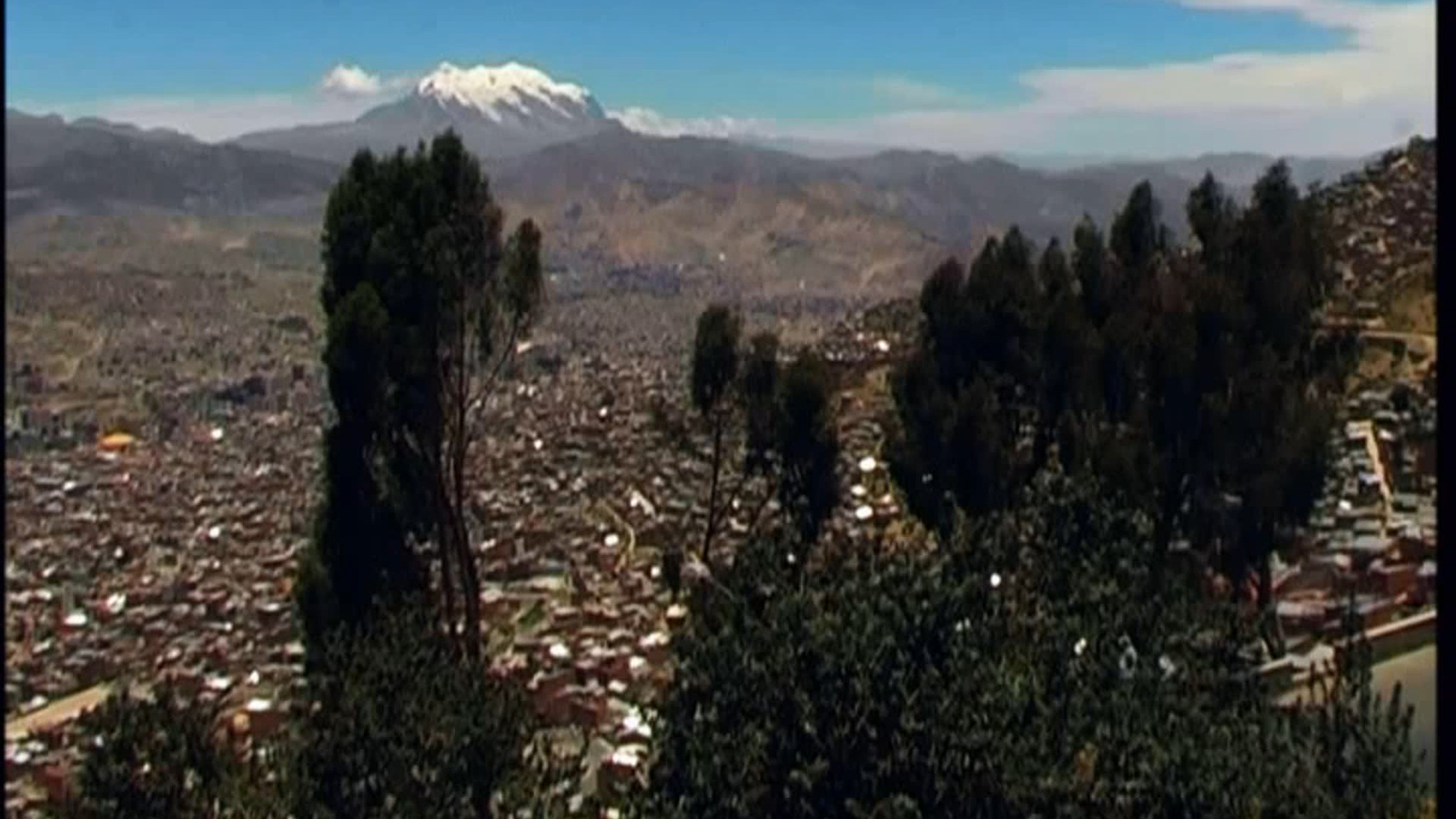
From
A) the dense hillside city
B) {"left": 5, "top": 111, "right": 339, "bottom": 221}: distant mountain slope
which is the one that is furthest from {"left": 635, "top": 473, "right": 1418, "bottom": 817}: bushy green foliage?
{"left": 5, "top": 111, "right": 339, "bottom": 221}: distant mountain slope

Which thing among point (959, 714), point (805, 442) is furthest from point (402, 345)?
point (959, 714)

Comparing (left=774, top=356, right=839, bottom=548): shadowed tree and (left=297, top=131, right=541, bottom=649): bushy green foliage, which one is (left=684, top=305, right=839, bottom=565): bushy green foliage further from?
(left=297, top=131, right=541, bottom=649): bushy green foliage

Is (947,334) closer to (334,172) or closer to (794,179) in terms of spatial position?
(334,172)

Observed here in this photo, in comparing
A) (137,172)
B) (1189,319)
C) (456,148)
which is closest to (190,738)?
(456,148)

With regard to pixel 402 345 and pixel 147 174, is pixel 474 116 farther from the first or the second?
pixel 147 174

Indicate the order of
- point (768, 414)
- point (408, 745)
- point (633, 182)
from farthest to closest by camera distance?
point (633, 182)
point (768, 414)
point (408, 745)

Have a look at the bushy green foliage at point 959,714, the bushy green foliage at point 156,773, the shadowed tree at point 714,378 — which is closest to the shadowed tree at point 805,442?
the shadowed tree at point 714,378

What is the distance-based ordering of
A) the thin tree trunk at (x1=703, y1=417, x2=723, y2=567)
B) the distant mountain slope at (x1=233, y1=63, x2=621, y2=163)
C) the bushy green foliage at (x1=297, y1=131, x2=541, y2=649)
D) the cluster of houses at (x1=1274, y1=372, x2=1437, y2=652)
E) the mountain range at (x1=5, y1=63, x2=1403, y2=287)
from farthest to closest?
the thin tree trunk at (x1=703, y1=417, x2=723, y2=567)
the mountain range at (x1=5, y1=63, x2=1403, y2=287)
the distant mountain slope at (x1=233, y1=63, x2=621, y2=163)
the bushy green foliage at (x1=297, y1=131, x2=541, y2=649)
the cluster of houses at (x1=1274, y1=372, x2=1437, y2=652)
